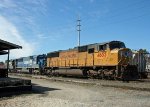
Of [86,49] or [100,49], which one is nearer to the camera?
[100,49]

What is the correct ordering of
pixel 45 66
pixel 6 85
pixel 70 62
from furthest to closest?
pixel 45 66 < pixel 70 62 < pixel 6 85

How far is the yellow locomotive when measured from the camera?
987 inches

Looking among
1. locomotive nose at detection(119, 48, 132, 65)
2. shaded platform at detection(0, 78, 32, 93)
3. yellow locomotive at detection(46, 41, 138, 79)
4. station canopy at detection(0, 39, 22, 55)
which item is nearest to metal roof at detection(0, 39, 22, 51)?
station canopy at detection(0, 39, 22, 55)

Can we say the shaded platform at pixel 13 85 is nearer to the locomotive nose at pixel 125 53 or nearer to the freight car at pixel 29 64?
the locomotive nose at pixel 125 53

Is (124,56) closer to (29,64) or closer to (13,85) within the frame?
(13,85)

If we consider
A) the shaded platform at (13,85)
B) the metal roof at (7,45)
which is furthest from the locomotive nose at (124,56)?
the shaded platform at (13,85)

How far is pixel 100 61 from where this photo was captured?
2738 centimetres

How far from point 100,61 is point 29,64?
77.6ft

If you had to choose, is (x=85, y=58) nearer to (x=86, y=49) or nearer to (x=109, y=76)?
(x=86, y=49)

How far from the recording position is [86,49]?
30094mm

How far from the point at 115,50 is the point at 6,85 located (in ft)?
40.9

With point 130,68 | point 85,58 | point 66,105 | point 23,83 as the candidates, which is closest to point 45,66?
point 85,58

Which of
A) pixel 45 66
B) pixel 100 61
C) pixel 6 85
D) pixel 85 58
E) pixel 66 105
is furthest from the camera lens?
pixel 45 66

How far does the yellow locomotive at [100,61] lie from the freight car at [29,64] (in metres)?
8.96
